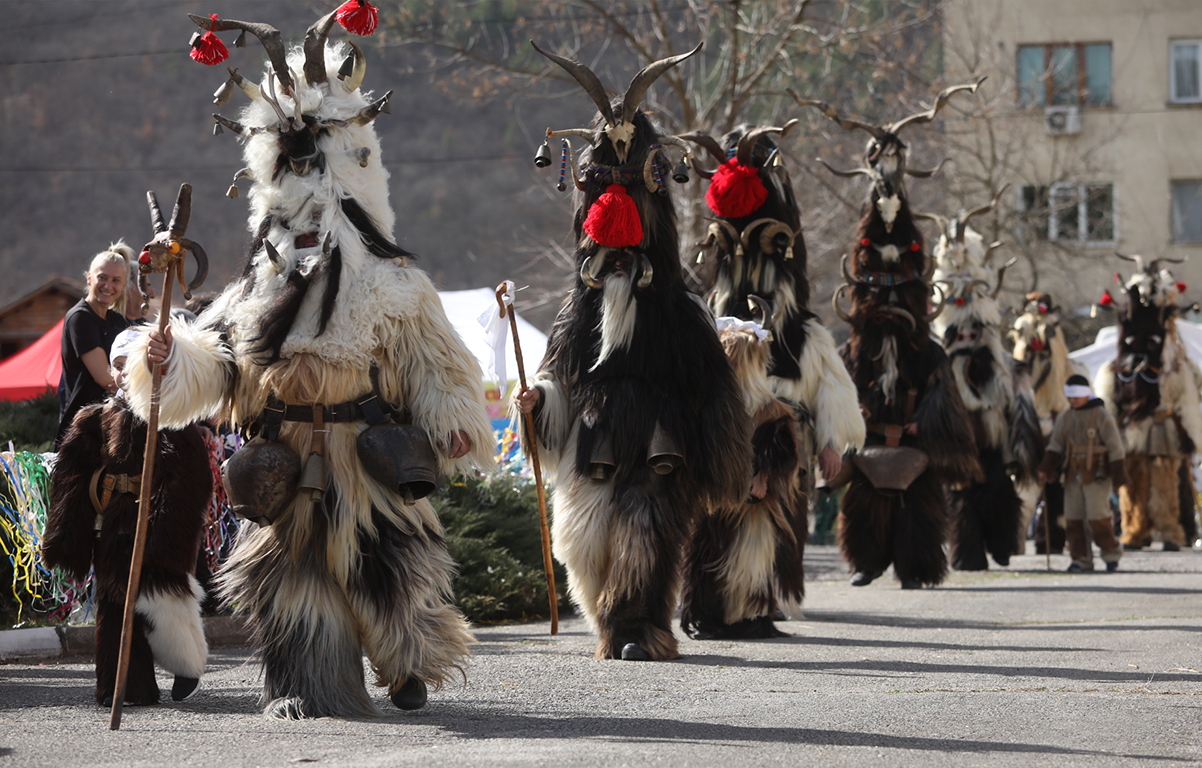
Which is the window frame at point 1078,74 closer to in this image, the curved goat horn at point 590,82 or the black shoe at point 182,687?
the curved goat horn at point 590,82

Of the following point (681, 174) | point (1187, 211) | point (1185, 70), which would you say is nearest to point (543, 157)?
point (681, 174)

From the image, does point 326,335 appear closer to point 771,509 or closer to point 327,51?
point 327,51

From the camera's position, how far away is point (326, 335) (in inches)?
214

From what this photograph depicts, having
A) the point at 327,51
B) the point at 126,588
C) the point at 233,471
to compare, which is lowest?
the point at 126,588

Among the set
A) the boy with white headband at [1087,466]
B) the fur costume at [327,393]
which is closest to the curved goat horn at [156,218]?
the fur costume at [327,393]

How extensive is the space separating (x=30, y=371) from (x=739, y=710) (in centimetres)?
1046

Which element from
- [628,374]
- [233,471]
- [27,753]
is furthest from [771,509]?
[27,753]

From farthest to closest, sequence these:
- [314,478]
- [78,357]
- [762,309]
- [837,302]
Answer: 1. [837,302]
2. [762,309]
3. [78,357]
4. [314,478]

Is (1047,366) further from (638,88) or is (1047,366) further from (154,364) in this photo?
(154,364)

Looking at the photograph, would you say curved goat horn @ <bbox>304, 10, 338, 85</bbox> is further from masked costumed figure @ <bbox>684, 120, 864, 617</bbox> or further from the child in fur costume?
masked costumed figure @ <bbox>684, 120, 864, 617</bbox>

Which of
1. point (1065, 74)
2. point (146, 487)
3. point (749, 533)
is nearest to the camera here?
point (146, 487)

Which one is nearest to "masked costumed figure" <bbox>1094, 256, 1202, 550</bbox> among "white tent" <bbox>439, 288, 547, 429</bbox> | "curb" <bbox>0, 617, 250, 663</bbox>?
"white tent" <bbox>439, 288, 547, 429</bbox>

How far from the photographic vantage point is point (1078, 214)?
2548 cm

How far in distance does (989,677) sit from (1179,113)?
24.0 m
